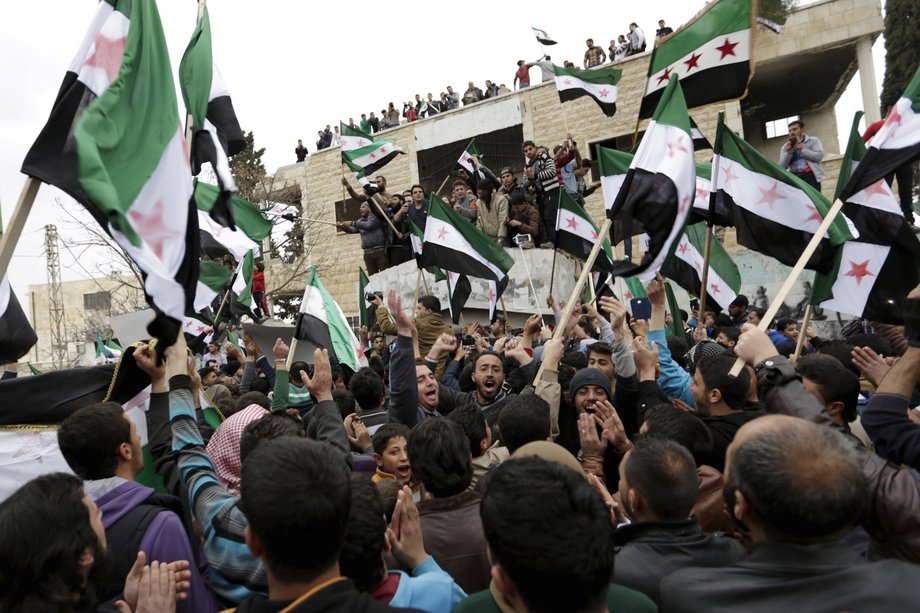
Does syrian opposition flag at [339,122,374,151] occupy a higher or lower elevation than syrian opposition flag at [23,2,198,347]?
higher

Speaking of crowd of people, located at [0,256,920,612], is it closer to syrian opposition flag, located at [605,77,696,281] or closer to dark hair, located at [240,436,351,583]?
dark hair, located at [240,436,351,583]

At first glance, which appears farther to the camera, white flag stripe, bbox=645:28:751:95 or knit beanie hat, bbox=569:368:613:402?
white flag stripe, bbox=645:28:751:95

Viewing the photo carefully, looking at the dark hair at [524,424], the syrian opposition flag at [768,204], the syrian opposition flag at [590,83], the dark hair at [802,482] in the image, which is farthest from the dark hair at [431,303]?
the dark hair at [802,482]

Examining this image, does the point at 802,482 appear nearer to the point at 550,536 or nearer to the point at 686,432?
the point at 550,536

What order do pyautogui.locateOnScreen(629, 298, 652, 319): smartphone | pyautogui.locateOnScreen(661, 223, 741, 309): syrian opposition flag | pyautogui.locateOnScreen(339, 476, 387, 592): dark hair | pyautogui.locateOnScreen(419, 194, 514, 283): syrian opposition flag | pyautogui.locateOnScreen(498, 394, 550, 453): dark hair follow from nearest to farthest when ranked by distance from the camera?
pyautogui.locateOnScreen(339, 476, 387, 592): dark hair < pyautogui.locateOnScreen(498, 394, 550, 453): dark hair < pyautogui.locateOnScreen(661, 223, 741, 309): syrian opposition flag < pyautogui.locateOnScreen(419, 194, 514, 283): syrian opposition flag < pyautogui.locateOnScreen(629, 298, 652, 319): smartphone

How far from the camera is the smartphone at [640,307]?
29.3 feet

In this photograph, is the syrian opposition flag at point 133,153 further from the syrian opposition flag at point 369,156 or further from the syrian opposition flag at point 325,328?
the syrian opposition flag at point 369,156

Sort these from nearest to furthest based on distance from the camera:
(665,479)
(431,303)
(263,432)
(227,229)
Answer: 1. (665,479)
2. (263,432)
3. (227,229)
4. (431,303)

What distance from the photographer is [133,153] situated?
3590 millimetres

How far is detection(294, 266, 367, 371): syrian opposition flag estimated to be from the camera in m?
6.18

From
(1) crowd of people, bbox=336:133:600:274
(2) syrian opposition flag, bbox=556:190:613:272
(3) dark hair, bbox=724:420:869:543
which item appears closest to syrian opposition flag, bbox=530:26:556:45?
(1) crowd of people, bbox=336:133:600:274

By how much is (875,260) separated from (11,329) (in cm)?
555

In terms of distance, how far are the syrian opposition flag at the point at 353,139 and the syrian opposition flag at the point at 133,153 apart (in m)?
9.27

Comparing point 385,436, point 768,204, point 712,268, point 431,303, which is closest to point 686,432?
point 385,436
